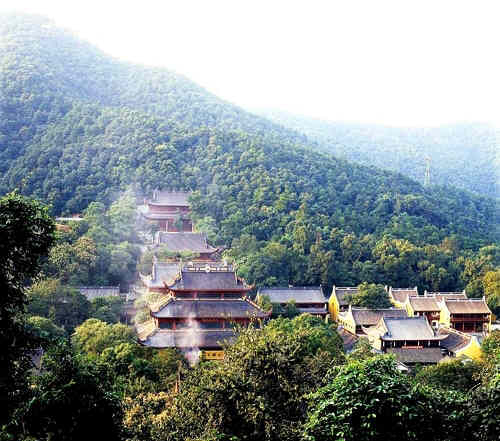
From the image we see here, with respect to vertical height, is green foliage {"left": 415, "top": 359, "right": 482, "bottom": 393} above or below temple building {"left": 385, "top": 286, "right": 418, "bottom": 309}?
above

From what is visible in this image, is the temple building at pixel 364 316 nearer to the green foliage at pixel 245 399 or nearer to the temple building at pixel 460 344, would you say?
the temple building at pixel 460 344

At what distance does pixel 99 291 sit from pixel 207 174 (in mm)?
26570

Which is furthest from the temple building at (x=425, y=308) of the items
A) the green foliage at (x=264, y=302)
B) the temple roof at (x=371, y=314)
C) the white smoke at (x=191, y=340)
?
the white smoke at (x=191, y=340)

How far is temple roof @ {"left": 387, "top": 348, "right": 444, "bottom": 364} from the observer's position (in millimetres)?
33156

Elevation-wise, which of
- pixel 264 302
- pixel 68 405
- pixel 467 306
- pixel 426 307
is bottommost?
pixel 426 307

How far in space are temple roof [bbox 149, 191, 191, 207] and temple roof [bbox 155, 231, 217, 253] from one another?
8.68m

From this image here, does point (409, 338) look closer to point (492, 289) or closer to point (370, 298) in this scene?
point (370, 298)

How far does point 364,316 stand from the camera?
128 feet

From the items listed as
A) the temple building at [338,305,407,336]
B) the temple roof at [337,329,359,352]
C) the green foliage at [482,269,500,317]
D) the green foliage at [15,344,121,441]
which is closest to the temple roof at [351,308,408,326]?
the temple building at [338,305,407,336]

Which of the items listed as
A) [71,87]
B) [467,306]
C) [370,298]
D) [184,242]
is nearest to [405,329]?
[370,298]

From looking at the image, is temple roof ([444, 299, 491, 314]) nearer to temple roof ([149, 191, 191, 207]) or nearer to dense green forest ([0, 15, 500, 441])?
dense green forest ([0, 15, 500, 441])

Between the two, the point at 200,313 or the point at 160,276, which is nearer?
the point at 200,313

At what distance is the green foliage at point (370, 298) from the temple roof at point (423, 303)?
168 cm

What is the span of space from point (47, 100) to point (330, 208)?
37.2m
